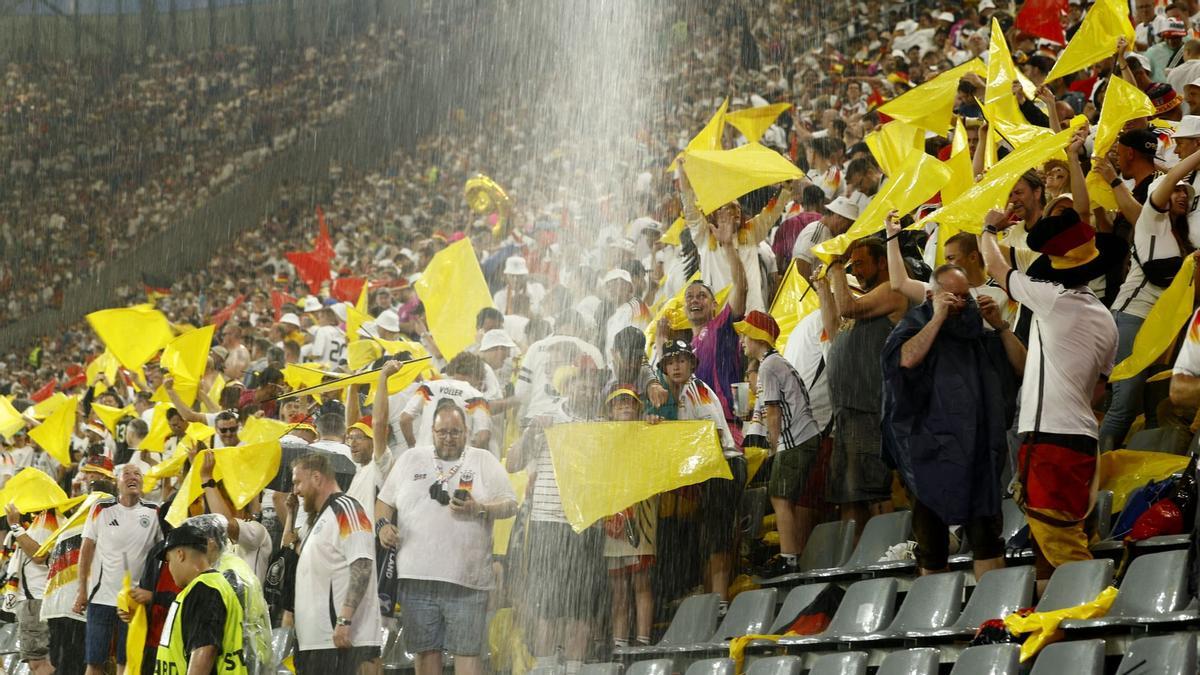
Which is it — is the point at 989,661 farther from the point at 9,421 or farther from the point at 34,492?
the point at 9,421

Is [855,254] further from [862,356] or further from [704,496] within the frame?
[704,496]

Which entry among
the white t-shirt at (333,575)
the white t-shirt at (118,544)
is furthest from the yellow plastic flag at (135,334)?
the white t-shirt at (333,575)

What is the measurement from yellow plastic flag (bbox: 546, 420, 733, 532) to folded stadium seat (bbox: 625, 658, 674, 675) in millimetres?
651

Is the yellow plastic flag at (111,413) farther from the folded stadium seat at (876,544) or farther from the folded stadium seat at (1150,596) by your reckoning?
the folded stadium seat at (1150,596)

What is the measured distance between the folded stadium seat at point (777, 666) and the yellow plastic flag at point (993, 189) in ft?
5.54

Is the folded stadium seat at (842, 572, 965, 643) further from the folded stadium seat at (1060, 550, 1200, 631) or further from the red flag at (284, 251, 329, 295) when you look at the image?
the red flag at (284, 251, 329, 295)

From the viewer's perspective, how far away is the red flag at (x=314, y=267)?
1633 cm

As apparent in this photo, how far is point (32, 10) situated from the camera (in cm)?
3306

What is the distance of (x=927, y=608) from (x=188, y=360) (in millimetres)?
6690

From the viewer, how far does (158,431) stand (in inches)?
424

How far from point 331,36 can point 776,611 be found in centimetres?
2707

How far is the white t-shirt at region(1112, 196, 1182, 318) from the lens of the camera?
6.12 meters

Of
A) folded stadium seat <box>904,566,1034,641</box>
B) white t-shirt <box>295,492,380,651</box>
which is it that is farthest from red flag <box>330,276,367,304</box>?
folded stadium seat <box>904,566,1034,641</box>

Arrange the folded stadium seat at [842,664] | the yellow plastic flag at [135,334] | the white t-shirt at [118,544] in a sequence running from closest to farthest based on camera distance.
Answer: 1. the folded stadium seat at [842,664]
2. the white t-shirt at [118,544]
3. the yellow plastic flag at [135,334]
